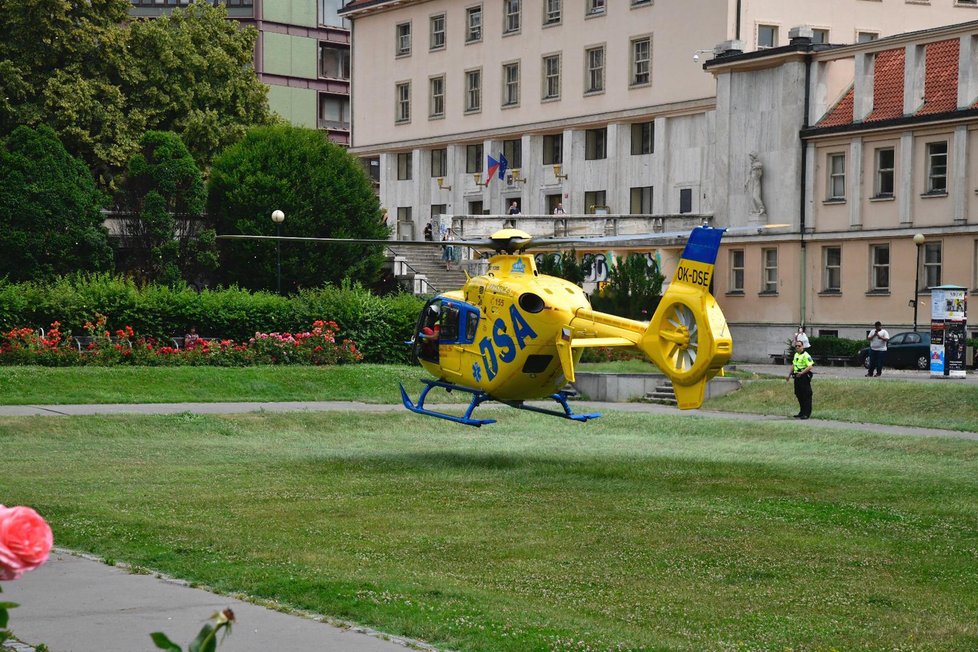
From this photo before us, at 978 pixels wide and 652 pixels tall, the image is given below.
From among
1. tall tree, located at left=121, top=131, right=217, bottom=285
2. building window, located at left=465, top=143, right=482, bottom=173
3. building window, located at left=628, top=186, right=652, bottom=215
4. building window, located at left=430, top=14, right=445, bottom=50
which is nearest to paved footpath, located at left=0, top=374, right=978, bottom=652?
tall tree, located at left=121, top=131, right=217, bottom=285

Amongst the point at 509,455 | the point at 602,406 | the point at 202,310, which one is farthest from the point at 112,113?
the point at 509,455

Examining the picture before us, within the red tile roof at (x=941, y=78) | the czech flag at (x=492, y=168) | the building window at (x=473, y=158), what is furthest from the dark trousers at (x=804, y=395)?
the building window at (x=473, y=158)

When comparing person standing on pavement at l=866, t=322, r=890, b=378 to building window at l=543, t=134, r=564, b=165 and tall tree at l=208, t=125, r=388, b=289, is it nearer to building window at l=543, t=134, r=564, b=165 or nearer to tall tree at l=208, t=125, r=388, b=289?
tall tree at l=208, t=125, r=388, b=289

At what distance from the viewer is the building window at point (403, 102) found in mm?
86981

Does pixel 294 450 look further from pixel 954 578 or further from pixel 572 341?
pixel 954 578

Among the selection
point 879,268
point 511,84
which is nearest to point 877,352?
point 879,268

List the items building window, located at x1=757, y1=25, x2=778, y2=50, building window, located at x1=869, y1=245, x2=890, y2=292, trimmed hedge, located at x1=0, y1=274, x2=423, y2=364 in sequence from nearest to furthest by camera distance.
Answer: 1. trimmed hedge, located at x1=0, y1=274, x2=423, y2=364
2. building window, located at x1=869, y1=245, x2=890, y2=292
3. building window, located at x1=757, y1=25, x2=778, y2=50

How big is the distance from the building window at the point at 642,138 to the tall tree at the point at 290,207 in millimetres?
14438

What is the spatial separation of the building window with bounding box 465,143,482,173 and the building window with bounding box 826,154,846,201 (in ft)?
87.6

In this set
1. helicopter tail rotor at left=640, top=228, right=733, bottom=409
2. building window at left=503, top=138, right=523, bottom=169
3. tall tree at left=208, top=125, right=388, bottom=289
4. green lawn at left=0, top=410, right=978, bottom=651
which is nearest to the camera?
green lawn at left=0, top=410, right=978, bottom=651

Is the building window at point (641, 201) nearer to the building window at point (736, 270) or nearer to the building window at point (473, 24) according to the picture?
the building window at point (736, 270)

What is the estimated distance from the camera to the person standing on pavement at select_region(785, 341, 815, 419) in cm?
3612

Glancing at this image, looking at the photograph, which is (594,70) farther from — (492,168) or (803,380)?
(803,380)

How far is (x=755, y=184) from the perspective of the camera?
61938 millimetres
